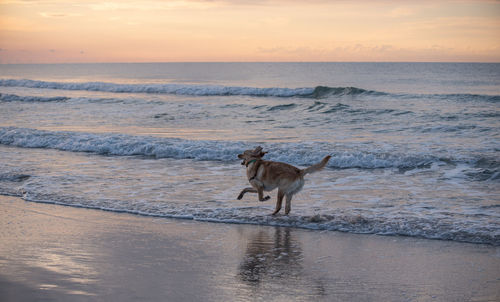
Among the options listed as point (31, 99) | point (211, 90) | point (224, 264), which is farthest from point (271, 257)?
point (31, 99)

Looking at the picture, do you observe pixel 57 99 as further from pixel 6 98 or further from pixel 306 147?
pixel 306 147

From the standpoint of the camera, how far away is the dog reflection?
17.6 ft

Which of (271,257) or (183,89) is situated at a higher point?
(183,89)

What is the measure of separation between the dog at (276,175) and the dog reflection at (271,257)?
0.69 metres

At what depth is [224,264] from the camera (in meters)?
5.69

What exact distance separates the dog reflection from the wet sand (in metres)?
0.01

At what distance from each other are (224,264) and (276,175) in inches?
88.2

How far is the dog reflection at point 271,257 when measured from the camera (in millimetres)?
5355

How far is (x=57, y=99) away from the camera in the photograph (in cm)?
3794

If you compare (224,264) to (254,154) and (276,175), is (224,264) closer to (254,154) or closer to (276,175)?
(276,175)

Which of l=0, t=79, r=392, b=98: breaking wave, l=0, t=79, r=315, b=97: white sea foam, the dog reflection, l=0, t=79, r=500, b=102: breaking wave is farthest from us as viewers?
l=0, t=79, r=315, b=97: white sea foam

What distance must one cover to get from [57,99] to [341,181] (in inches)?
1287

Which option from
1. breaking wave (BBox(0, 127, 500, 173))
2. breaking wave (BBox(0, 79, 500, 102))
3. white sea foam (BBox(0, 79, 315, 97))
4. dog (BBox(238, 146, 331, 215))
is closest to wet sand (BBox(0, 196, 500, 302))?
dog (BBox(238, 146, 331, 215))

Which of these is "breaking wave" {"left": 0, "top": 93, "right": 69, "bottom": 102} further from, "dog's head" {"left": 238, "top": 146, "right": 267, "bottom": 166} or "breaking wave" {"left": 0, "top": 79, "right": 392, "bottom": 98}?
"dog's head" {"left": 238, "top": 146, "right": 267, "bottom": 166}
